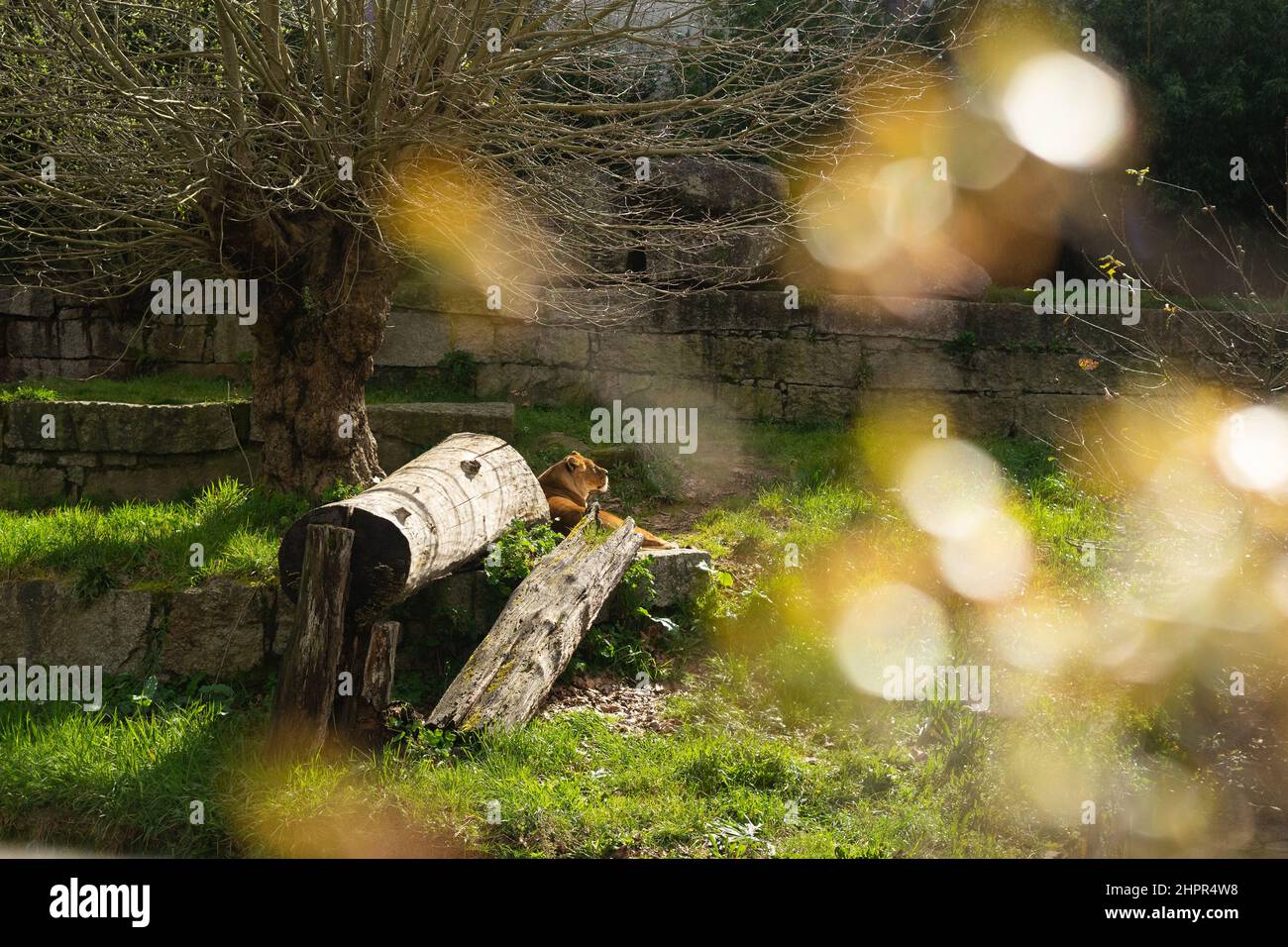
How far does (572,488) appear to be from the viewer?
7.57m

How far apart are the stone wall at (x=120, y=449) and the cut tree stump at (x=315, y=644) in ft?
10.6

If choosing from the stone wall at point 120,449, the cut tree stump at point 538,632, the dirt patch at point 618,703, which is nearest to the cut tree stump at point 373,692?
the cut tree stump at point 538,632

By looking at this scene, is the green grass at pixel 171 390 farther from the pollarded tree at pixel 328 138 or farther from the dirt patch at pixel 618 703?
the dirt patch at pixel 618 703

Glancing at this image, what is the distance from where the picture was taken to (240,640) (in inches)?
231

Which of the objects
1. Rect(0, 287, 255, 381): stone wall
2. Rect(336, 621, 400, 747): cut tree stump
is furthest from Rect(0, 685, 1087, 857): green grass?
Rect(0, 287, 255, 381): stone wall

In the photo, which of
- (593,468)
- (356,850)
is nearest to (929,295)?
(593,468)

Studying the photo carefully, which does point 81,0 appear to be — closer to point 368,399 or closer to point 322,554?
point 322,554

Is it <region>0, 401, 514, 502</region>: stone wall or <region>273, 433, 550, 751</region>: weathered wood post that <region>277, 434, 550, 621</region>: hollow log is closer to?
<region>273, 433, 550, 751</region>: weathered wood post

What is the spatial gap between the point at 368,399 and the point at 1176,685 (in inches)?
268

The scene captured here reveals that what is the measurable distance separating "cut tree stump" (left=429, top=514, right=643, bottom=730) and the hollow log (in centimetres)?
46

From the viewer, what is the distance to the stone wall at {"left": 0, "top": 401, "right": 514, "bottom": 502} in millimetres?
7832

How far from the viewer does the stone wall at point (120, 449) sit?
25.7ft

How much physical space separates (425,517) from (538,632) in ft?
2.78

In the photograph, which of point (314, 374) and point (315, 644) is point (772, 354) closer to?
point (314, 374)
